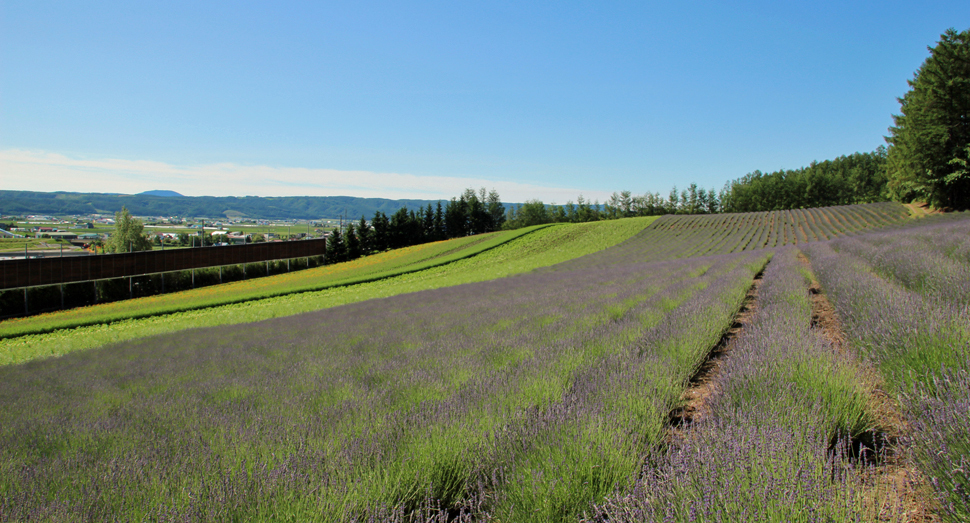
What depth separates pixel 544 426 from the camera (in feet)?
8.38

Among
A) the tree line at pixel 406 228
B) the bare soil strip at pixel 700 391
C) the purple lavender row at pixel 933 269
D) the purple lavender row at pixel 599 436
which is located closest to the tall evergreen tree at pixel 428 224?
the tree line at pixel 406 228

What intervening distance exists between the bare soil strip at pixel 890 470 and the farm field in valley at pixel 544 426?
0.02 meters

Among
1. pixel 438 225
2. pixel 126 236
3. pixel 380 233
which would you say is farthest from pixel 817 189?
pixel 126 236

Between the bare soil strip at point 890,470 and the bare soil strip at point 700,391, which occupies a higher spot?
the bare soil strip at point 890,470

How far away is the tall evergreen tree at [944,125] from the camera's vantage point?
31.7 metres

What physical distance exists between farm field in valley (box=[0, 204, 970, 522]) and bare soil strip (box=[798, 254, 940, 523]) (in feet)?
0.07

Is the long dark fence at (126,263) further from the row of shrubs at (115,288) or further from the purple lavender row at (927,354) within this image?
the purple lavender row at (927,354)

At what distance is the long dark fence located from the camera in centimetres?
3033

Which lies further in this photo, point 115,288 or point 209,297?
point 115,288

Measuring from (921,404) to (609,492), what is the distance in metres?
2.00

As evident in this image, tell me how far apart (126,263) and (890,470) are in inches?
1856

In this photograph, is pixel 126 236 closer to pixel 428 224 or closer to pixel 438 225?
pixel 428 224

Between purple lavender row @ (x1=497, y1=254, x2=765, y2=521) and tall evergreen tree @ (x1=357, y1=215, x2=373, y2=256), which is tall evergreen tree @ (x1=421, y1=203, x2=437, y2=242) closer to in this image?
tall evergreen tree @ (x1=357, y1=215, x2=373, y2=256)

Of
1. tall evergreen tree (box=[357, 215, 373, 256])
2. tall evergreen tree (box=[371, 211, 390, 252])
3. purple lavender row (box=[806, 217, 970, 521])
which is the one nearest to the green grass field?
purple lavender row (box=[806, 217, 970, 521])
